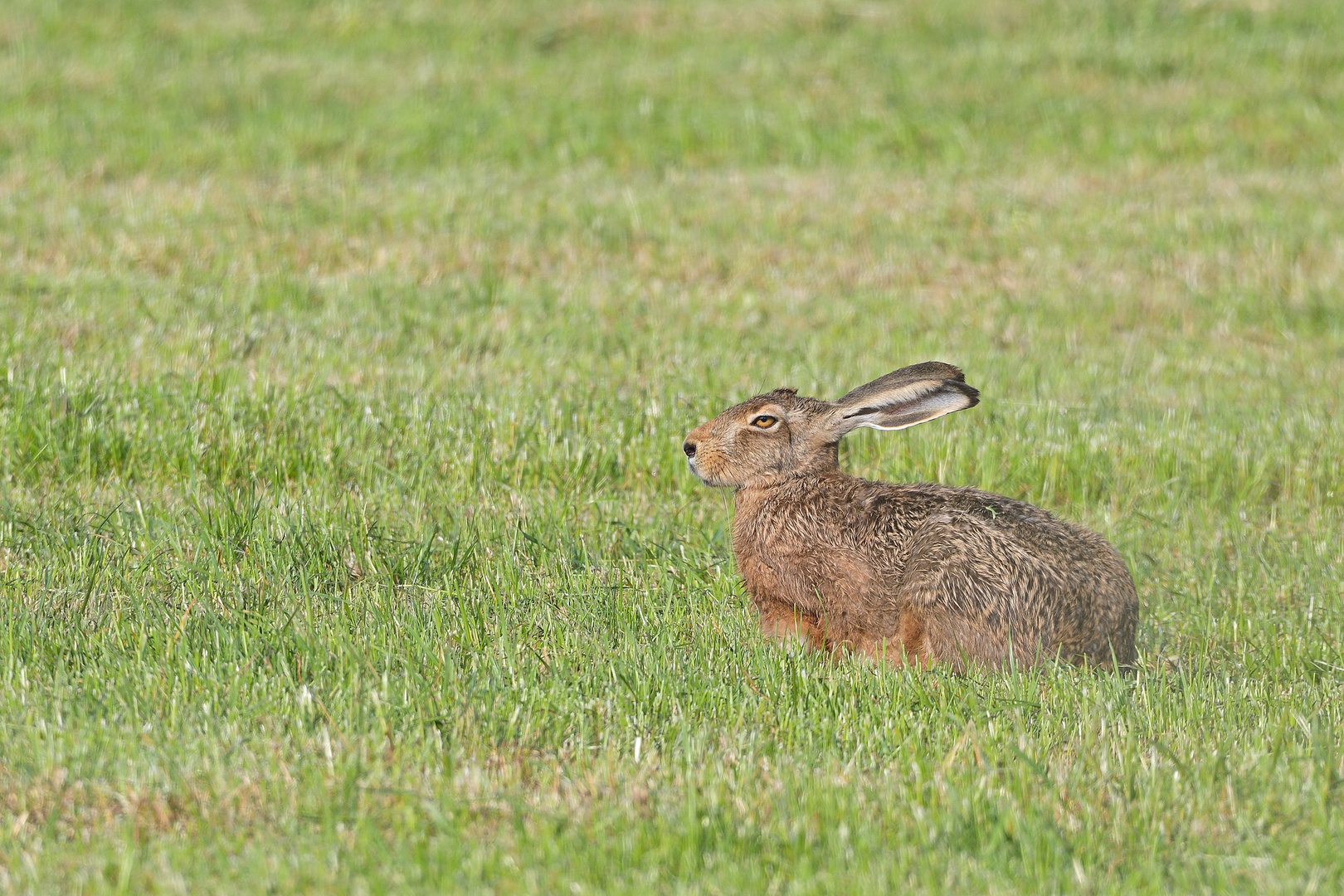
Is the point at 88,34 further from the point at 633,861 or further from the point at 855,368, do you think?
the point at 633,861

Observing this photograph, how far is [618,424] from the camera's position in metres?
8.20

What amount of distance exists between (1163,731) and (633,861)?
1.99 metres

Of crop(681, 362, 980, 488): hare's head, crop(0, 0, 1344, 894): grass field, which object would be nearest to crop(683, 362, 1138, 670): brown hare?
crop(681, 362, 980, 488): hare's head

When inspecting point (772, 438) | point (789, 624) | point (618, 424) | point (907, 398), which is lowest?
point (789, 624)

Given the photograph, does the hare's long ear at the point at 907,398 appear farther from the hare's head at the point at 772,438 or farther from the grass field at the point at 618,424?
the grass field at the point at 618,424

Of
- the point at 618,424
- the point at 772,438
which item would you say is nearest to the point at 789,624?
the point at 772,438

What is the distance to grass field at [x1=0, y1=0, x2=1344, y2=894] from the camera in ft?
13.6

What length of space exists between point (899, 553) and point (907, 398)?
709 millimetres

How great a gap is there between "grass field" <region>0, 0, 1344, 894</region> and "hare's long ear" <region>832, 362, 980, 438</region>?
3.28 ft

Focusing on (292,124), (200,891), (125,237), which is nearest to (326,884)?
(200,891)

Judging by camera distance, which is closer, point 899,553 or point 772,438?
point 899,553

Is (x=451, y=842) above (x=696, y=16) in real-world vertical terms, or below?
below

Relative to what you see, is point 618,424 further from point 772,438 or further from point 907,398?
point 907,398

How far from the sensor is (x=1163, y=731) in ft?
15.9
